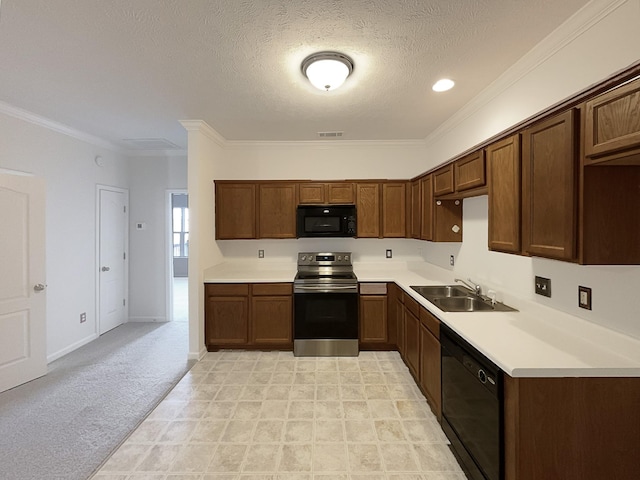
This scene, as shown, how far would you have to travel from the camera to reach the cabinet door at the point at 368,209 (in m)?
4.07

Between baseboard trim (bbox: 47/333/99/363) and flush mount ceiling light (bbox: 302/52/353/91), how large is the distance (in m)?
4.14

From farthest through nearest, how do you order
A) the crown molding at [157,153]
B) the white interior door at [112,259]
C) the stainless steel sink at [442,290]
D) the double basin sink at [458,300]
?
the crown molding at [157,153] < the white interior door at [112,259] < the stainless steel sink at [442,290] < the double basin sink at [458,300]

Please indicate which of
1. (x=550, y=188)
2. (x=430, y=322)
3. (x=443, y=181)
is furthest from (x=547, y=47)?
(x=430, y=322)

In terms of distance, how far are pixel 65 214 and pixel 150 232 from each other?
1229 millimetres

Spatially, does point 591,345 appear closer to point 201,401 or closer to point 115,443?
point 201,401

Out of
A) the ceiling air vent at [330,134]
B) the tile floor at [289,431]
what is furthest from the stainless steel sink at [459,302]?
the ceiling air vent at [330,134]

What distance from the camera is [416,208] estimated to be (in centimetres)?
380

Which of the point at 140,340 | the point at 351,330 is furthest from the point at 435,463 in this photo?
the point at 140,340

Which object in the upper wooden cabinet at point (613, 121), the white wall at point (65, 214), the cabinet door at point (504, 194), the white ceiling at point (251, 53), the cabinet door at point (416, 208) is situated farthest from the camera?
the cabinet door at point (416, 208)

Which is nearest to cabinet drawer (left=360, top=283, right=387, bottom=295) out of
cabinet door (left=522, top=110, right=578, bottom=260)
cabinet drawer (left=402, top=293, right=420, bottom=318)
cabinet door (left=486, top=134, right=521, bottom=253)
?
cabinet drawer (left=402, top=293, right=420, bottom=318)

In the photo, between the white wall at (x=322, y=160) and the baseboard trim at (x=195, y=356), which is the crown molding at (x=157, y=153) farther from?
the baseboard trim at (x=195, y=356)

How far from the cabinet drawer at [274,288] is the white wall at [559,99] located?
200cm

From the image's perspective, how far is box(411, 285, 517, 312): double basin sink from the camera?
2.42m

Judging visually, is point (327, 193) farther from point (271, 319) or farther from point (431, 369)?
point (431, 369)
